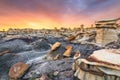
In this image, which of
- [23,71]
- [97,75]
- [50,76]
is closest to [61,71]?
[50,76]

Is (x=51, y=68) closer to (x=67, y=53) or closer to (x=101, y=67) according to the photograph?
(x=67, y=53)

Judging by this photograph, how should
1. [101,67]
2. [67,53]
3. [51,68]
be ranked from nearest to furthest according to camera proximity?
[101,67], [51,68], [67,53]

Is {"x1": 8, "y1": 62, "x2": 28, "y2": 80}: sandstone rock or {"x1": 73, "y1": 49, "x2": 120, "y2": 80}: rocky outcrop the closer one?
{"x1": 73, "y1": 49, "x2": 120, "y2": 80}: rocky outcrop

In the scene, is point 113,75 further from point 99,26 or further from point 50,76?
point 99,26

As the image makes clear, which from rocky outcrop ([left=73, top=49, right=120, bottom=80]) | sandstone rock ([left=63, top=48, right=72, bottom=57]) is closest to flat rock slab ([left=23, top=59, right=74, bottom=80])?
sandstone rock ([left=63, top=48, right=72, bottom=57])

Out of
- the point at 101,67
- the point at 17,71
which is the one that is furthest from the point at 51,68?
the point at 101,67

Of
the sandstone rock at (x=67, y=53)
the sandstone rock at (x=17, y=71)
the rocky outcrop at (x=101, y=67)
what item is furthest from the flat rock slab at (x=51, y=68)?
the rocky outcrop at (x=101, y=67)

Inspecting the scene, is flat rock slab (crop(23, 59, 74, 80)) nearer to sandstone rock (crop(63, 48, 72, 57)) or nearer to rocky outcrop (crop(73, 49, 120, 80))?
sandstone rock (crop(63, 48, 72, 57))

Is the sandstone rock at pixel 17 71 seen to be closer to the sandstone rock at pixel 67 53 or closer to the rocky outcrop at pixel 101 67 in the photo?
the sandstone rock at pixel 67 53

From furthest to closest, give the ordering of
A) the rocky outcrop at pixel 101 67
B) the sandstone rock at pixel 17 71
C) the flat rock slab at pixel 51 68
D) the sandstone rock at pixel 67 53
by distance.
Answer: the sandstone rock at pixel 67 53, the sandstone rock at pixel 17 71, the flat rock slab at pixel 51 68, the rocky outcrop at pixel 101 67

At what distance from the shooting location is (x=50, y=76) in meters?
8.68

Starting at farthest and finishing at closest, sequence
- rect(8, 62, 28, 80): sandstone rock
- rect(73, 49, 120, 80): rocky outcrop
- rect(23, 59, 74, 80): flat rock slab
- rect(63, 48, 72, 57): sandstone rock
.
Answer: rect(63, 48, 72, 57): sandstone rock, rect(8, 62, 28, 80): sandstone rock, rect(23, 59, 74, 80): flat rock slab, rect(73, 49, 120, 80): rocky outcrop

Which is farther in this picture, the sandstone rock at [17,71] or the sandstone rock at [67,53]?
the sandstone rock at [67,53]

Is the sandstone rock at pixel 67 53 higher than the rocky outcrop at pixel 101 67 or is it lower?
lower
